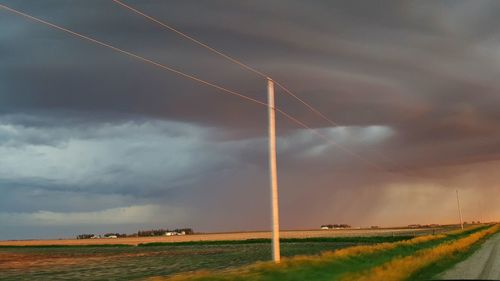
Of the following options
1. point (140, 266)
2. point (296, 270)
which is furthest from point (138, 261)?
point (296, 270)

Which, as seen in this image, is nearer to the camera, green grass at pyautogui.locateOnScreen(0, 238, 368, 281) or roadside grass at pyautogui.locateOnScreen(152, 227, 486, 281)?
roadside grass at pyautogui.locateOnScreen(152, 227, 486, 281)

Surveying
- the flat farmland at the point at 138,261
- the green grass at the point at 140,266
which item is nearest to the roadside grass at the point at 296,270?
the flat farmland at the point at 138,261

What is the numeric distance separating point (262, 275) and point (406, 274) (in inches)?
328

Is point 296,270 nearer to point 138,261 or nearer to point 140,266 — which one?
Answer: point 140,266

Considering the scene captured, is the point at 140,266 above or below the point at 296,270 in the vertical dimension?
below

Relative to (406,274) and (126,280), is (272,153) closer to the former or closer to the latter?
(406,274)

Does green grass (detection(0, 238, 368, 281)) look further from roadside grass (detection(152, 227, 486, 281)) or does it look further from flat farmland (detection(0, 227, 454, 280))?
roadside grass (detection(152, 227, 486, 281))

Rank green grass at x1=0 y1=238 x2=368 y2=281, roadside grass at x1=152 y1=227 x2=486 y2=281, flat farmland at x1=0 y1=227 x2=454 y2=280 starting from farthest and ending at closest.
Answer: flat farmland at x1=0 y1=227 x2=454 y2=280 < green grass at x1=0 y1=238 x2=368 y2=281 < roadside grass at x1=152 y1=227 x2=486 y2=281

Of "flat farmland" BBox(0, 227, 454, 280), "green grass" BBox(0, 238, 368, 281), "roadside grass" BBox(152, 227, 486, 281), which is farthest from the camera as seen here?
"flat farmland" BBox(0, 227, 454, 280)

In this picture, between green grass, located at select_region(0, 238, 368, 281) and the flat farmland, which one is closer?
green grass, located at select_region(0, 238, 368, 281)

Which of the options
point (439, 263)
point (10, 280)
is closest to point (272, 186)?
point (439, 263)

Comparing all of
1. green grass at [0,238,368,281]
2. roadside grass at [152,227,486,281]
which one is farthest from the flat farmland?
roadside grass at [152,227,486,281]

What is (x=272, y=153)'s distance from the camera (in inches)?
1326

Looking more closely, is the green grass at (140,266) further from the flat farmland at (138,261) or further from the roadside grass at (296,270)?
the roadside grass at (296,270)
